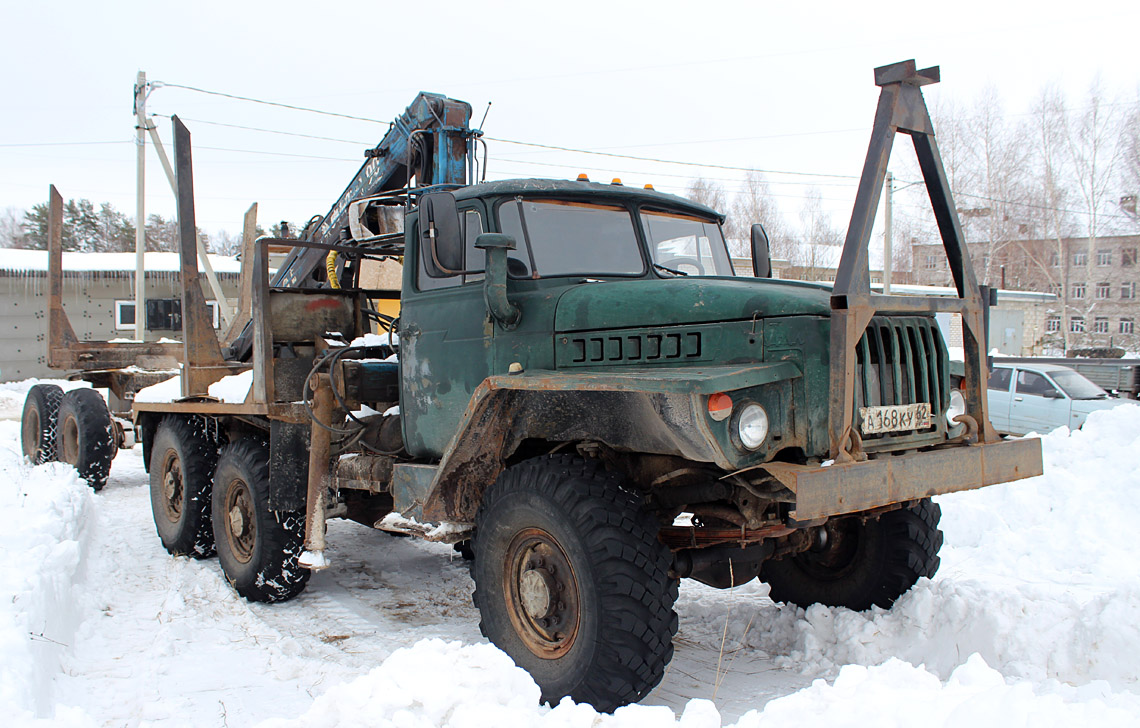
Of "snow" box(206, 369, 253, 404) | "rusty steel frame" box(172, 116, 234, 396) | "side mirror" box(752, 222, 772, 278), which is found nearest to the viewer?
"side mirror" box(752, 222, 772, 278)

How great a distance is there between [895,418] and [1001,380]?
10648mm

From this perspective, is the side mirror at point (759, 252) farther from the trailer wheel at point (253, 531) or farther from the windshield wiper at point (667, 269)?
the trailer wheel at point (253, 531)

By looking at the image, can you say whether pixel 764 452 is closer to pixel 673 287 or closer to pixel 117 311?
pixel 673 287

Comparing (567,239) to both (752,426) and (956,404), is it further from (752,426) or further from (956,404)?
(956,404)

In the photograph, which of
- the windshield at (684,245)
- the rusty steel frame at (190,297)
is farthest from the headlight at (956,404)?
the rusty steel frame at (190,297)

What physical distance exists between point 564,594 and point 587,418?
0.78 metres

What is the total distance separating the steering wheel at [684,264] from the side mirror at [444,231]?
113 cm

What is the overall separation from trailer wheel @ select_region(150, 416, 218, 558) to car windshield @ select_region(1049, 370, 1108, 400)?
37.3 ft

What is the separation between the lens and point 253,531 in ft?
19.4

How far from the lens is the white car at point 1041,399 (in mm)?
12188

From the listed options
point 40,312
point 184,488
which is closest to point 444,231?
point 184,488

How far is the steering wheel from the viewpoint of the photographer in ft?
15.3

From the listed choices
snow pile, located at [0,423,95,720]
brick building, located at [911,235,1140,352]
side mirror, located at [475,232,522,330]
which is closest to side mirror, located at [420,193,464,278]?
side mirror, located at [475,232,522,330]

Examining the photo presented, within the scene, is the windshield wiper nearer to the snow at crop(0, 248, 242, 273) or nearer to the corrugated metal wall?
the snow at crop(0, 248, 242, 273)
